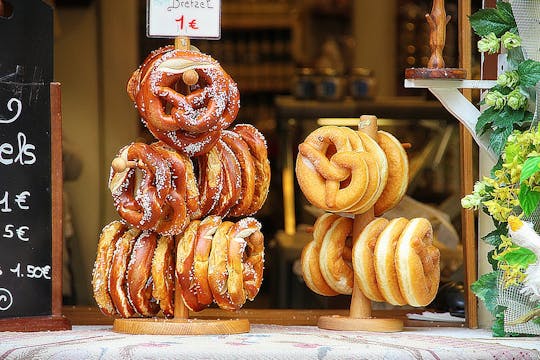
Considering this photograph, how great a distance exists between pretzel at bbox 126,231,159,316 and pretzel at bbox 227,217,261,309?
16 centimetres

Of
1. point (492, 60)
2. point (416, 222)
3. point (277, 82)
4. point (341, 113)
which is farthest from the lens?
point (277, 82)

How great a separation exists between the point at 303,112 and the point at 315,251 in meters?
2.75

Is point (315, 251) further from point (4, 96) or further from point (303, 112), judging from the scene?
point (303, 112)

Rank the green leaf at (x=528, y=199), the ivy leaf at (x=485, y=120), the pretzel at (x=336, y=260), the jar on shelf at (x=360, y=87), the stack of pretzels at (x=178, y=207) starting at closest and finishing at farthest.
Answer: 1. the green leaf at (x=528, y=199)
2. the stack of pretzels at (x=178, y=207)
3. the ivy leaf at (x=485, y=120)
4. the pretzel at (x=336, y=260)
5. the jar on shelf at (x=360, y=87)

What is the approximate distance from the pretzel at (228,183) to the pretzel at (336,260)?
0.24 m

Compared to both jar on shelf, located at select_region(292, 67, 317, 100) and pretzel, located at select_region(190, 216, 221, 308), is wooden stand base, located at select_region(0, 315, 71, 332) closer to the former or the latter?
pretzel, located at select_region(190, 216, 221, 308)

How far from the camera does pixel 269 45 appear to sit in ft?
24.1

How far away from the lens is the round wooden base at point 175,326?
77.7 inches

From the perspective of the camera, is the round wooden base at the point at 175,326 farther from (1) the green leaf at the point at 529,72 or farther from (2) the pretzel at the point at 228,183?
(1) the green leaf at the point at 529,72

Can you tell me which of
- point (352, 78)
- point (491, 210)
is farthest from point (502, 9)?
point (352, 78)

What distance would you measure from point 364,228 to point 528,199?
41 centimetres

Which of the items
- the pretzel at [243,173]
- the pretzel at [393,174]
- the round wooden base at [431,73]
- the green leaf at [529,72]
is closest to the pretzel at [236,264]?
the pretzel at [243,173]

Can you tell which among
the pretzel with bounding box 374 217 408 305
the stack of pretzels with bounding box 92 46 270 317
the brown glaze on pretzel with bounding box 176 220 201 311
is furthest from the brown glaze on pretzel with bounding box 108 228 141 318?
the pretzel with bounding box 374 217 408 305

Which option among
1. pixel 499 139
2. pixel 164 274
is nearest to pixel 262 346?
pixel 164 274
